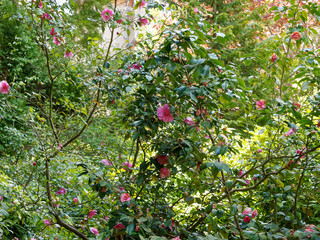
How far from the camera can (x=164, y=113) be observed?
55.1 inches

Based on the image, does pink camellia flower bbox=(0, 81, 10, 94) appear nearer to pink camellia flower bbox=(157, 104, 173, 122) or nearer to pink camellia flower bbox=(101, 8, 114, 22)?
pink camellia flower bbox=(101, 8, 114, 22)

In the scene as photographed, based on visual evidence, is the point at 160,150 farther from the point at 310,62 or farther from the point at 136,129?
the point at 310,62

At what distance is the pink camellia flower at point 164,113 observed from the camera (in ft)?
4.58

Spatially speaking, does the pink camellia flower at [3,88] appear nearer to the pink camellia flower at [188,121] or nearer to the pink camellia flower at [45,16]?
the pink camellia flower at [45,16]

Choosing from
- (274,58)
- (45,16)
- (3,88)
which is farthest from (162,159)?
(45,16)

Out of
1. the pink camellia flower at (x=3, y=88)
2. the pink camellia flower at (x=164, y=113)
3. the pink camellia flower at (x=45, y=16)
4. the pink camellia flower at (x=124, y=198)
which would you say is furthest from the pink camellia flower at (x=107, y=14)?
the pink camellia flower at (x=124, y=198)

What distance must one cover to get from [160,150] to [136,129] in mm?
167

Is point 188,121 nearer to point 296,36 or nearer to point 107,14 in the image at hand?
point 296,36

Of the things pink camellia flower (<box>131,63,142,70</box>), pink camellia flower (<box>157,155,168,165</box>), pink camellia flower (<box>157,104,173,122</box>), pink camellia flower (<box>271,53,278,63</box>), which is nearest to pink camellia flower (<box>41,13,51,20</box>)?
pink camellia flower (<box>131,63,142,70</box>)

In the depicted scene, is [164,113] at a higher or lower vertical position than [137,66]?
lower

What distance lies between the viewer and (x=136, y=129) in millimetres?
1486

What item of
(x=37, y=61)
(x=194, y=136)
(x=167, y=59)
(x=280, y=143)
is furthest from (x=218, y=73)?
(x=37, y=61)

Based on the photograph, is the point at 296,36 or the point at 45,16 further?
the point at 45,16

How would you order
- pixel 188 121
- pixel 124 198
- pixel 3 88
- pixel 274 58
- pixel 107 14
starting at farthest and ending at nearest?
1. pixel 107 14
2. pixel 3 88
3. pixel 274 58
4. pixel 188 121
5. pixel 124 198
